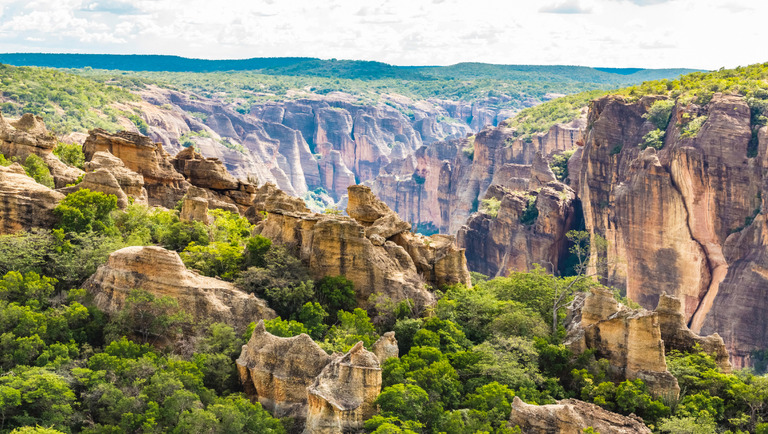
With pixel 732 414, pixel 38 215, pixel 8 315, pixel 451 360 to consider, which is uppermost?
pixel 38 215

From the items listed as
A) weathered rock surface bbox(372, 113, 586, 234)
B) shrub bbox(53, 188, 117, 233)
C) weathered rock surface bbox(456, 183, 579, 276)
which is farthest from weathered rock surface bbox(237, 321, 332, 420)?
weathered rock surface bbox(372, 113, 586, 234)

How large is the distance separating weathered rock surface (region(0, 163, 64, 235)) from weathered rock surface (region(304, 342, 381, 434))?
16976mm

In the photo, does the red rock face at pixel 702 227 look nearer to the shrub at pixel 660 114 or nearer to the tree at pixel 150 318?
the shrub at pixel 660 114

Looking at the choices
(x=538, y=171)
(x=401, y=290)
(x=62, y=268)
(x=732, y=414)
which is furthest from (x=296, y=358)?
(x=538, y=171)

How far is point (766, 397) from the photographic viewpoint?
3200 cm

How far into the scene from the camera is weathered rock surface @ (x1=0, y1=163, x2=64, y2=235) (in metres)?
35.3

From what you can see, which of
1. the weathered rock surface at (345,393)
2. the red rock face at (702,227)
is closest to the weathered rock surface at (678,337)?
the weathered rock surface at (345,393)

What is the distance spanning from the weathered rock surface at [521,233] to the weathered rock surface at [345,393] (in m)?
53.7

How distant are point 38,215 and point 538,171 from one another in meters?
70.4

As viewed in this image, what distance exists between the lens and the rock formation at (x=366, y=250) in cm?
3688

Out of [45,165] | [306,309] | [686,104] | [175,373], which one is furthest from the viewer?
[686,104]

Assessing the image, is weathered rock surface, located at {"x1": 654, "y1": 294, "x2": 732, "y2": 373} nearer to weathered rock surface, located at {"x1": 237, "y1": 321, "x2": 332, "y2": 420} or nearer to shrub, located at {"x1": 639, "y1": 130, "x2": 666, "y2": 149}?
weathered rock surface, located at {"x1": 237, "y1": 321, "x2": 332, "y2": 420}

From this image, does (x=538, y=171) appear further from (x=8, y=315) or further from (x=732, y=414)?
(x=8, y=315)

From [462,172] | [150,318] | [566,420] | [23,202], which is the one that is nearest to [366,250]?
[150,318]
